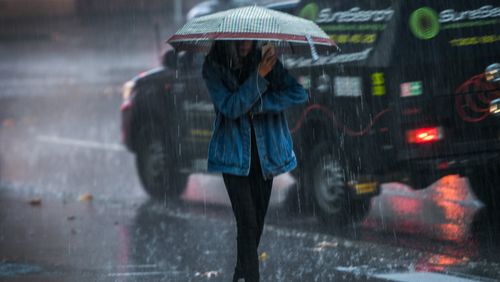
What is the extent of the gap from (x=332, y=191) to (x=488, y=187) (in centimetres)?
157

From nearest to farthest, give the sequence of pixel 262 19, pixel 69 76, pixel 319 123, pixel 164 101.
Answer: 1. pixel 262 19
2. pixel 319 123
3. pixel 164 101
4. pixel 69 76

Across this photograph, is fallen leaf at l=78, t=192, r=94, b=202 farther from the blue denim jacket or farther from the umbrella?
the blue denim jacket

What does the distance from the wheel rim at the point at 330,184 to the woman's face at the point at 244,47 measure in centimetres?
362

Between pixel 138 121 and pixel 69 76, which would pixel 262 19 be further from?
pixel 69 76

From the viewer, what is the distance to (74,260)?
355 inches

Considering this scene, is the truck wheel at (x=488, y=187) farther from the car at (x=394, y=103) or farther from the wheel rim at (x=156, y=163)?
the wheel rim at (x=156, y=163)

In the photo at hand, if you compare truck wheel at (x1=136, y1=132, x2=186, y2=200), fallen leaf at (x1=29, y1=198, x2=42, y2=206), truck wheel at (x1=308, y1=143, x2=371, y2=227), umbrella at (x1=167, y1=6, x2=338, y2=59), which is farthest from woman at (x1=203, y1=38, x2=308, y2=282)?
fallen leaf at (x1=29, y1=198, x2=42, y2=206)

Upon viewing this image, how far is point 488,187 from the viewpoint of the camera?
421 inches

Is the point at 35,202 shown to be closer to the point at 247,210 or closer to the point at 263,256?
the point at 263,256

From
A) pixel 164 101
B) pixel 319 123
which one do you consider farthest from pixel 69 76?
pixel 319 123

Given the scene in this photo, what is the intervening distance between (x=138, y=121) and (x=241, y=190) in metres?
6.55

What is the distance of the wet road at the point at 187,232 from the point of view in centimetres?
833

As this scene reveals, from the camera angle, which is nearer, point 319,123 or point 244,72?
point 244,72

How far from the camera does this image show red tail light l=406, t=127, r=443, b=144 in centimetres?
964
